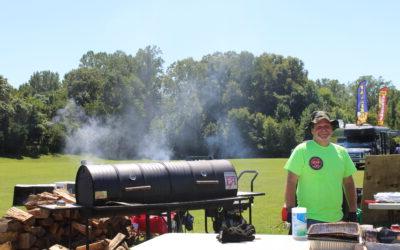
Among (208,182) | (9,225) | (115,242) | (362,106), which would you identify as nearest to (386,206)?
(208,182)

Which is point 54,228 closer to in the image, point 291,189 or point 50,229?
point 50,229

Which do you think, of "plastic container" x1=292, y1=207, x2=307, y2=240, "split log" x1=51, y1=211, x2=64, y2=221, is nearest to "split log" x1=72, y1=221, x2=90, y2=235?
"split log" x1=51, y1=211, x2=64, y2=221

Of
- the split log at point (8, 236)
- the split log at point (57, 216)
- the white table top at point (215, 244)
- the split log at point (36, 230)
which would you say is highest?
the white table top at point (215, 244)

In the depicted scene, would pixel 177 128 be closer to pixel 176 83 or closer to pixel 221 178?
pixel 176 83

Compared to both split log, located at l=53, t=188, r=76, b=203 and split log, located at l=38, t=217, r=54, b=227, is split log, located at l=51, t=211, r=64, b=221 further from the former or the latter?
split log, located at l=53, t=188, r=76, b=203

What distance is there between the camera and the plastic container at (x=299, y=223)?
4.34 m

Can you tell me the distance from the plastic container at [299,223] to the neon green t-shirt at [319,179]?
3.61 ft

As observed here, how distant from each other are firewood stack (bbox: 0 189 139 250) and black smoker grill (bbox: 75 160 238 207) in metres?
1.30

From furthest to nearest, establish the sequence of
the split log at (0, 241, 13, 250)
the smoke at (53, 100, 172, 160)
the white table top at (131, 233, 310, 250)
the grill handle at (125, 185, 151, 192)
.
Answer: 1. the smoke at (53, 100, 172, 160)
2. the split log at (0, 241, 13, 250)
3. the grill handle at (125, 185, 151, 192)
4. the white table top at (131, 233, 310, 250)

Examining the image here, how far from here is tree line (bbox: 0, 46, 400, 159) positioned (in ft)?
237

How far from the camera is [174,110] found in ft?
273

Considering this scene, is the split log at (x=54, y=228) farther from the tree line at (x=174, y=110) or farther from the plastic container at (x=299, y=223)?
the tree line at (x=174, y=110)

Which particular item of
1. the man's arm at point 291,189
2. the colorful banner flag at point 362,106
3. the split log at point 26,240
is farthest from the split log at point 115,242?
the colorful banner flag at point 362,106

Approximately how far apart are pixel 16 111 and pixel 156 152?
18427mm
